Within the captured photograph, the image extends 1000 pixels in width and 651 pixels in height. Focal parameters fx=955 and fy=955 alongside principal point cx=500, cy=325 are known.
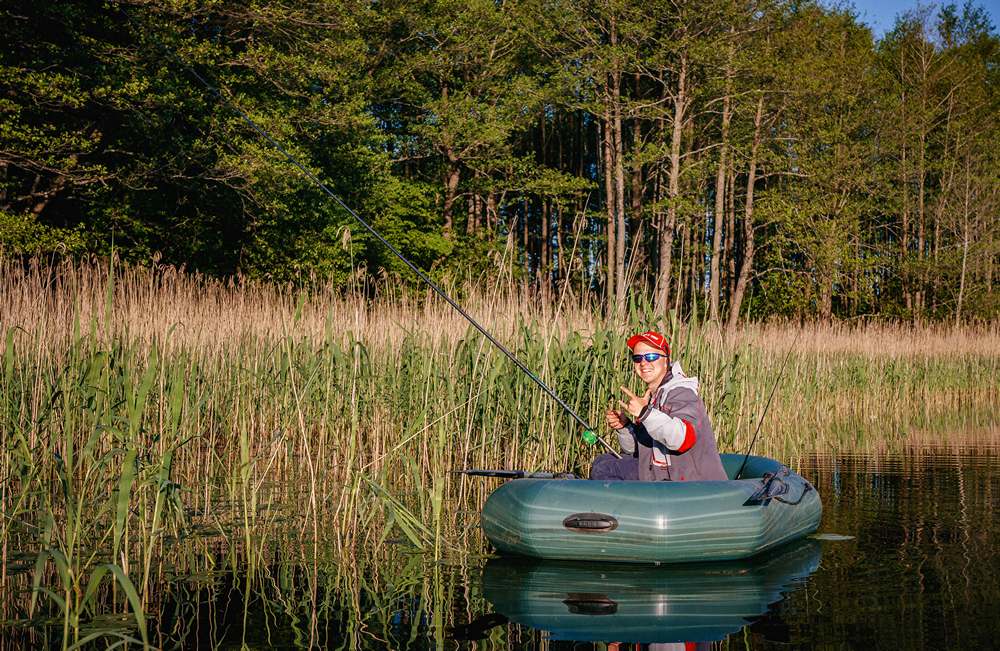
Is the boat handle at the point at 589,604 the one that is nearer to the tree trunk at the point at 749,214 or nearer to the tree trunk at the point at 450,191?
the tree trunk at the point at 749,214

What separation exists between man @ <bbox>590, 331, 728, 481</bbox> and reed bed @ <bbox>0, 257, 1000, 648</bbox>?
100 cm

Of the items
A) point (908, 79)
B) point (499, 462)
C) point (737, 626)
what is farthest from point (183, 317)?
point (908, 79)

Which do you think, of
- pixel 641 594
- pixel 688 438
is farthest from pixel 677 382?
pixel 641 594

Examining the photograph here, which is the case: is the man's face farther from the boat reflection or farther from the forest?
the forest

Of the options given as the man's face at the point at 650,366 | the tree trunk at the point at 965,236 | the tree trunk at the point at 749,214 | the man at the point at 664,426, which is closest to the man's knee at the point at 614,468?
the man at the point at 664,426

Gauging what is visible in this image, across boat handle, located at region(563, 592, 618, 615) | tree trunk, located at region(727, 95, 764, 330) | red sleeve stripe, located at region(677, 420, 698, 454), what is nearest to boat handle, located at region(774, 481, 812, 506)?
red sleeve stripe, located at region(677, 420, 698, 454)

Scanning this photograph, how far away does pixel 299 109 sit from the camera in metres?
17.8

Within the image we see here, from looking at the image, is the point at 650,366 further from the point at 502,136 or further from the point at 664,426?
the point at 502,136

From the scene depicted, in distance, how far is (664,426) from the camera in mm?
4707

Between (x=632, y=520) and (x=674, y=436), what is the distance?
0.52 metres

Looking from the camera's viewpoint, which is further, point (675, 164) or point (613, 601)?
point (675, 164)

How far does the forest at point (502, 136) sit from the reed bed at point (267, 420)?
6749mm

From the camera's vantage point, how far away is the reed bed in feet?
13.7

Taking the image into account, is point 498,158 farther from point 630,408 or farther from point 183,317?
point 630,408
